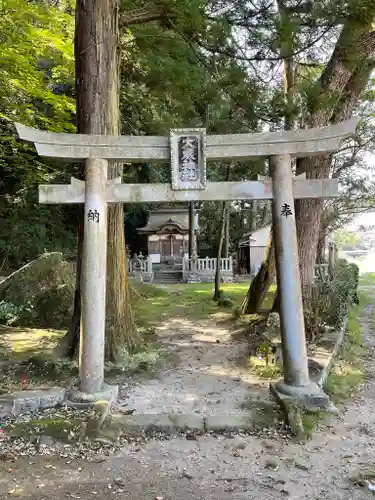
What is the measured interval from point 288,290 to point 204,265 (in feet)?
60.8

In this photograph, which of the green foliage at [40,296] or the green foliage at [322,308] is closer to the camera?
the green foliage at [322,308]

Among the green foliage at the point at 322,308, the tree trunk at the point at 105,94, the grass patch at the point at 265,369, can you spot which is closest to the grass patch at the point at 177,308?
the tree trunk at the point at 105,94

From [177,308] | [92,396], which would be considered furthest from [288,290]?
[177,308]

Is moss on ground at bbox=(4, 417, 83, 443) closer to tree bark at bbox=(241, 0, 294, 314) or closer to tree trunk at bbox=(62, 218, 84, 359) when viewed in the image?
tree trunk at bbox=(62, 218, 84, 359)

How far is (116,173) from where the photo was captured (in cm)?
634

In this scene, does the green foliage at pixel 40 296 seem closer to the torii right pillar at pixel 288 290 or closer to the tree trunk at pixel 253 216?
the torii right pillar at pixel 288 290

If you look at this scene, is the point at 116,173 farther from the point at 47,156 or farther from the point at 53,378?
the point at 53,378

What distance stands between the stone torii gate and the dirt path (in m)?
0.62

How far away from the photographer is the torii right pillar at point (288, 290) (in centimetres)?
475

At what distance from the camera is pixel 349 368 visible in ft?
21.3

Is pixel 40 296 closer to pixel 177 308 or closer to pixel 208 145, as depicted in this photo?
pixel 177 308

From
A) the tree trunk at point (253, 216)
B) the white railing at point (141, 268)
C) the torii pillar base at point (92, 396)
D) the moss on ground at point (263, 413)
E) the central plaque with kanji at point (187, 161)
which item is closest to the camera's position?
the moss on ground at point (263, 413)

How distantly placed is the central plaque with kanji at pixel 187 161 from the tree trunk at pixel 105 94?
1531 millimetres

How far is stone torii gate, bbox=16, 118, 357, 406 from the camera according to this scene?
15.6ft
